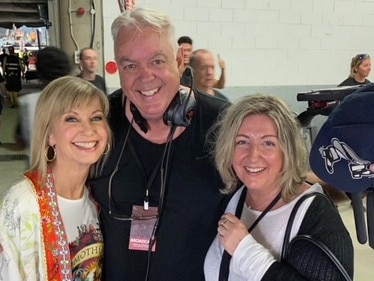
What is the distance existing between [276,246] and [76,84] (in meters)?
0.78

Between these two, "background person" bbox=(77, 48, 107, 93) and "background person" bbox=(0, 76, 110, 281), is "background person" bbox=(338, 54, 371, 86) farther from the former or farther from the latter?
"background person" bbox=(0, 76, 110, 281)

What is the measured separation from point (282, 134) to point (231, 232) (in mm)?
292

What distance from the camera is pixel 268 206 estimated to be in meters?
1.19

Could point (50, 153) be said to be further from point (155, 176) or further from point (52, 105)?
point (155, 176)

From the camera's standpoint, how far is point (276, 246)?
1.11 metres

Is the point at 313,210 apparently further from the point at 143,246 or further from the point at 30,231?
the point at 30,231

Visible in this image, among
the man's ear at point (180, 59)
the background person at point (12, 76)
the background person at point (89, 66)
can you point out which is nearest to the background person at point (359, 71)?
the background person at point (89, 66)

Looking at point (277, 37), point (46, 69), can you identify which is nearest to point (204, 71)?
point (46, 69)

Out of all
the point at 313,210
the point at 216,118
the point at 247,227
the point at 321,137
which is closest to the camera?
the point at 321,137

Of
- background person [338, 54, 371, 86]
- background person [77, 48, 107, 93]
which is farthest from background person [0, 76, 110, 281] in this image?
background person [338, 54, 371, 86]

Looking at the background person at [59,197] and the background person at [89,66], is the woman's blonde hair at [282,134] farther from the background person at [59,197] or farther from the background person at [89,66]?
the background person at [89,66]

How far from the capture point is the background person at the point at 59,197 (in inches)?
49.8

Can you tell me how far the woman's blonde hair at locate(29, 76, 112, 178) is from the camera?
1.36m

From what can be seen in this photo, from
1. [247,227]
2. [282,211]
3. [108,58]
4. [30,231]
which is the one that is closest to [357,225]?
[282,211]
